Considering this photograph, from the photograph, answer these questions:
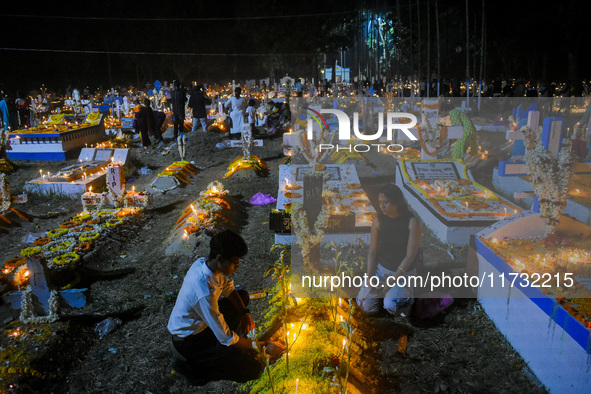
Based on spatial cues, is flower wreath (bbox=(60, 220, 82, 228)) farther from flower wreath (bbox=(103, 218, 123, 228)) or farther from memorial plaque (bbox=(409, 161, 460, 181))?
memorial plaque (bbox=(409, 161, 460, 181))

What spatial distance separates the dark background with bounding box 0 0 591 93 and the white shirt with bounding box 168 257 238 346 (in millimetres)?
33796

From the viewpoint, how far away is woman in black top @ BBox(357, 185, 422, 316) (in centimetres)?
538

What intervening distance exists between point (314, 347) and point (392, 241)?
1.71 metres

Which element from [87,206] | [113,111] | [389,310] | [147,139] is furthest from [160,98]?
[389,310]

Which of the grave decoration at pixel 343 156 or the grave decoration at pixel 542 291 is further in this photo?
the grave decoration at pixel 343 156

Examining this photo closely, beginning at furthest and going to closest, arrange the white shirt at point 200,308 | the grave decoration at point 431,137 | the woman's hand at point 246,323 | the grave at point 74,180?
1. the grave decoration at point 431,137
2. the grave at point 74,180
3. the woman's hand at point 246,323
4. the white shirt at point 200,308

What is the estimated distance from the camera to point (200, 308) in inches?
150

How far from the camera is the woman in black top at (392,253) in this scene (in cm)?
538

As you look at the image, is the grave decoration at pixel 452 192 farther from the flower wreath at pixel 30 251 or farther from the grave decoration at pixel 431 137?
the flower wreath at pixel 30 251

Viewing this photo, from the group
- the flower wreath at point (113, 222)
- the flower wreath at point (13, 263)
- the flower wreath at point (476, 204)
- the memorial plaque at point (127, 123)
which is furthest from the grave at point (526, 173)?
the memorial plaque at point (127, 123)

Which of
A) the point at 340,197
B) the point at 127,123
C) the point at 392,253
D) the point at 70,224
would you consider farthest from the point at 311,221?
the point at 127,123

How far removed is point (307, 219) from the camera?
6.83 metres

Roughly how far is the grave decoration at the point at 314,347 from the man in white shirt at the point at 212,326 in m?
0.21

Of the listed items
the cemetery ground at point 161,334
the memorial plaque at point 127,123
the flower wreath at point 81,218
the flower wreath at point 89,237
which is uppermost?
the memorial plaque at point 127,123
